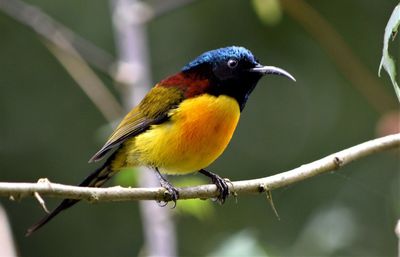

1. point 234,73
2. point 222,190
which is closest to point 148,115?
point 234,73

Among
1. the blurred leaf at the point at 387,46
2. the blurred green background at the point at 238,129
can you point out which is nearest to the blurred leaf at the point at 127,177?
the blurred leaf at the point at 387,46

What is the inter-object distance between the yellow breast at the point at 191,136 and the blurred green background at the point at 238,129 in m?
4.72

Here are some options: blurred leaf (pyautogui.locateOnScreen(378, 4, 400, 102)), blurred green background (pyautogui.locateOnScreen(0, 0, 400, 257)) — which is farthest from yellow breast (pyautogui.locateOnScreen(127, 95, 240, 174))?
blurred green background (pyautogui.locateOnScreen(0, 0, 400, 257))

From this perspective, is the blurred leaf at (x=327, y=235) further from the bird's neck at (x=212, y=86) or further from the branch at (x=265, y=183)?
the branch at (x=265, y=183)

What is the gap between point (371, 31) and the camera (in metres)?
10.2

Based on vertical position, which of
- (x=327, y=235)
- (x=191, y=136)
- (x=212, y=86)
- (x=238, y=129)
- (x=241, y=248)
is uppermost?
(x=212, y=86)

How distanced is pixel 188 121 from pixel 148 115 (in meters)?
0.37

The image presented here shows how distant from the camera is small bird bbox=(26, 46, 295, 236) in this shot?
4.13 m

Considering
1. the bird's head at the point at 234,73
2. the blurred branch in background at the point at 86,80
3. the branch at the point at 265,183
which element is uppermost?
the blurred branch in background at the point at 86,80

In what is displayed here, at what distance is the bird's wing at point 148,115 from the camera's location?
4324mm

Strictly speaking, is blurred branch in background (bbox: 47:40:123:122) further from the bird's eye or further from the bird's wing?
the bird's eye

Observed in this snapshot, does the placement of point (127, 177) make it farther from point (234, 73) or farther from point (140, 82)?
point (140, 82)

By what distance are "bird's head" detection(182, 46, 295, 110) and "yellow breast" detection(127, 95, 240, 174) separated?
84mm

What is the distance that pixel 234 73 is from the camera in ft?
14.4
